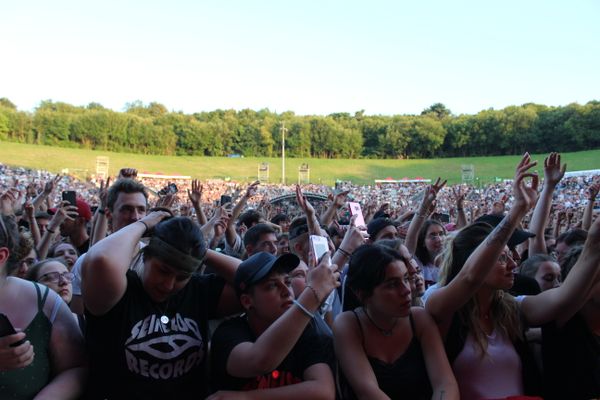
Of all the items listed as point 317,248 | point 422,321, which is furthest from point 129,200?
point 422,321

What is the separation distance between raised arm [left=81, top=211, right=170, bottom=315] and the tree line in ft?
294

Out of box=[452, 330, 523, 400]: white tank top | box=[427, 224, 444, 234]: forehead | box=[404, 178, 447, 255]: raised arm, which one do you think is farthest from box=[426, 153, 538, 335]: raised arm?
box=[427, 224, 444, 234]: forehead

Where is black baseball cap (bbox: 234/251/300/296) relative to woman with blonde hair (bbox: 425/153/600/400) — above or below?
above

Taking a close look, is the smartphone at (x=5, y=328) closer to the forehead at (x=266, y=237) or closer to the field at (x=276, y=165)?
the forehead at (x=266, y=237)

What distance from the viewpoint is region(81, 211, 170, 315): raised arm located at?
2.48 m

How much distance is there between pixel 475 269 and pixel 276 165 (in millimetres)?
77352

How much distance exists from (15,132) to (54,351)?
93.6 m

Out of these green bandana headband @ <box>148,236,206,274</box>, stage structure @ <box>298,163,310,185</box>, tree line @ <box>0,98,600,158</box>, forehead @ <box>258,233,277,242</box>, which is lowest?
stage structure @ <box>298,163,310,185</box>

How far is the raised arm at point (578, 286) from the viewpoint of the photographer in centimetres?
293

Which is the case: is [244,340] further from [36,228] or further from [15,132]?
[15,132]

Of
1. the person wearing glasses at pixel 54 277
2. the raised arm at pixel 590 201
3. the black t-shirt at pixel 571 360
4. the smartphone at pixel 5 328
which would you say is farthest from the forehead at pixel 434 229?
the smartphone at pixel 5 328

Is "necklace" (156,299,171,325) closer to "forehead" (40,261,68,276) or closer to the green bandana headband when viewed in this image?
the green bandana headband

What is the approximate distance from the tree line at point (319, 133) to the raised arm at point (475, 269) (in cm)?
8815

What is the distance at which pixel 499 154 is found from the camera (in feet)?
294
